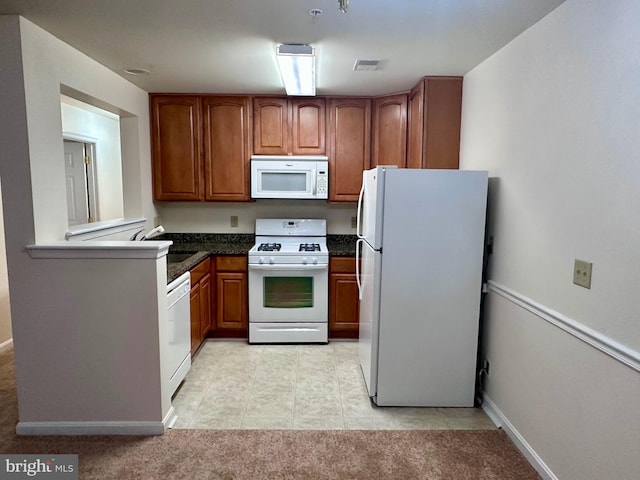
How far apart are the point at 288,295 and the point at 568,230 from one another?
2454 millimetres

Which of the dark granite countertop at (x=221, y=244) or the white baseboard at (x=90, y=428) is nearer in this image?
the white baseboard at (x=90, y=428)

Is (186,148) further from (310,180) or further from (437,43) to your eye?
(437,43)

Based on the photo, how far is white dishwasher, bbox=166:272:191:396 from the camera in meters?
2.62

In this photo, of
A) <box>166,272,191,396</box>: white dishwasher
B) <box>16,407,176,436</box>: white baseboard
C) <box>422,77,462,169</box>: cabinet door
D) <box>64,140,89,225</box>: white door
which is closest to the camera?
<box>16,407,176,436</box>: white baseboard

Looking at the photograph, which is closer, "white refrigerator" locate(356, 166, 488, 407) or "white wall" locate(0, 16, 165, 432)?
"white wall" locate(0, 16, 165, 432)

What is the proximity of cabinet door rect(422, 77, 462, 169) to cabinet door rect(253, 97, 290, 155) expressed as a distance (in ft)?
4.58

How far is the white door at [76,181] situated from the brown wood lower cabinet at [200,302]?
85.2 inches

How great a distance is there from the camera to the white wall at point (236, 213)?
4273 millimetres

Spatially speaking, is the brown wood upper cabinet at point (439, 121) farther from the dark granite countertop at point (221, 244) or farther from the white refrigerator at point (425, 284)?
the dark granite countertop at point (221, 244)

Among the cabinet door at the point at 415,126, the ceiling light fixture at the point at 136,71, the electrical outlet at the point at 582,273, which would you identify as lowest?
the electrical outlet at the point at 582,273

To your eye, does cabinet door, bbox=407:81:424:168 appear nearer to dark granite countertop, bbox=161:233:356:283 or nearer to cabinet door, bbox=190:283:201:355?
dark granite countertop, bbox=161:233:356:283

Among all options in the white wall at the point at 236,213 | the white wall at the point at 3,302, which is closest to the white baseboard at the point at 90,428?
the white wall at the point at 3,302

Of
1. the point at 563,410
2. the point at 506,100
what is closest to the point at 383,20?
the point at 506,100

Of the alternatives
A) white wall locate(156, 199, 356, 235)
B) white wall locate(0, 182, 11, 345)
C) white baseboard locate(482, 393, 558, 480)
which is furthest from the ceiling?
white baseboard locate(482, 393, 558, 480)
